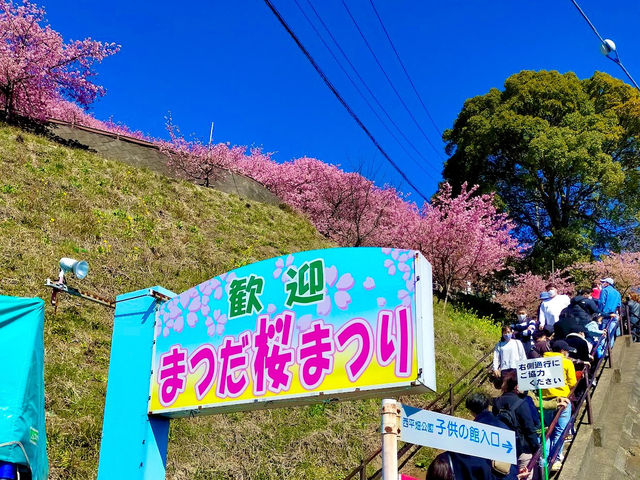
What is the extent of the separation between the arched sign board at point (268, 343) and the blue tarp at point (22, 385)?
0.54 m

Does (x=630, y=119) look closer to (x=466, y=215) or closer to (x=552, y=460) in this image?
(x=466, y=215)

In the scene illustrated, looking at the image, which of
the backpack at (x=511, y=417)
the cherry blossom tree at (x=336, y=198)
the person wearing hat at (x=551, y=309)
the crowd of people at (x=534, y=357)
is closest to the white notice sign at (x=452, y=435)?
the crowd of people at (x=534, y=357)

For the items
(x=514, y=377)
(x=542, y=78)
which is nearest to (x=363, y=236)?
(x=542, y=78)

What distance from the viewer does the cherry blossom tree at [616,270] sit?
2348cm

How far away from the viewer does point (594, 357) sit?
955 centimetres

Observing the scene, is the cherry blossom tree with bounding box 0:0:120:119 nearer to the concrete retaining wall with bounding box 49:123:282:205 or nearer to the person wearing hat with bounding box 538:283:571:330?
the concrete retaining wall with bounding box 49:123:282:205

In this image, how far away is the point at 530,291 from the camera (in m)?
24.2

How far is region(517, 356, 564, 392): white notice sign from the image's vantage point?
5.71 meters

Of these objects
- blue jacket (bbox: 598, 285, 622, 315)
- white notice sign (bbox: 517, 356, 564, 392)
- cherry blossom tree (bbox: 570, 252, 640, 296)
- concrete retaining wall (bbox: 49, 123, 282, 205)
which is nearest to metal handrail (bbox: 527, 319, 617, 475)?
blue jacket (bbox: 598, 285, 622, 315)

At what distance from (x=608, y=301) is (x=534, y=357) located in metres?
3.51

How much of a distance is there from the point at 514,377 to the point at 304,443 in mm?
3515

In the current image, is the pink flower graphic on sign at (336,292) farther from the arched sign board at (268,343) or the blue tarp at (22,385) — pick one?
the blue tarp at (22,385)

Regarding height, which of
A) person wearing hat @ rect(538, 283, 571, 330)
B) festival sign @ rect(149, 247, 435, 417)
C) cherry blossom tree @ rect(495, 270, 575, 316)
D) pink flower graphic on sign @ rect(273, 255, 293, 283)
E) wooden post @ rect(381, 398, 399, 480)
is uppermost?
cherry blossom tree @ rect(495, 270, 575, 316)

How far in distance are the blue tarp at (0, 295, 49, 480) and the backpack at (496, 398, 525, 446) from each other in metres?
4.06
